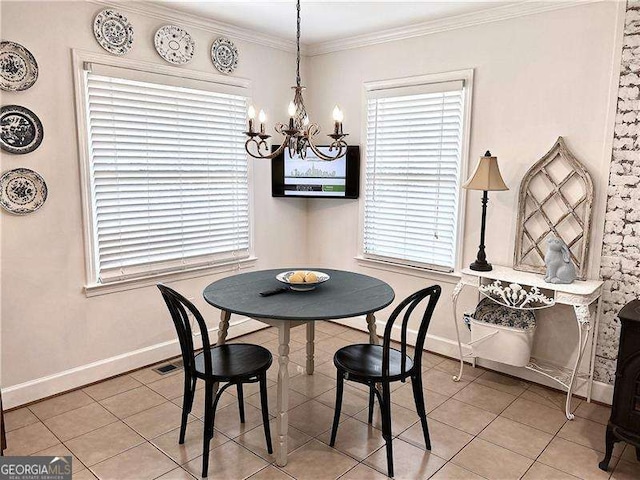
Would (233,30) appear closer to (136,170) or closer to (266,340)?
(136,170)

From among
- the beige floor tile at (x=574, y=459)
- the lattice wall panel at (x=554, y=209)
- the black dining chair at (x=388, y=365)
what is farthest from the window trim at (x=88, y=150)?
the beige floor tile at (x=574, y=459)

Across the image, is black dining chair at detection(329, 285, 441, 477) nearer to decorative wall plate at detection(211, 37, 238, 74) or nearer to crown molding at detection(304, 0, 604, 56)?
crown molding at detection(304, 0, 604, 56)

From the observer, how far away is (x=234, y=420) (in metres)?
2.86

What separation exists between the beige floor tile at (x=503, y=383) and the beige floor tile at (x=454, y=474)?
1049 mm

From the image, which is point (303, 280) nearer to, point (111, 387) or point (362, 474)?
point (362, 474)

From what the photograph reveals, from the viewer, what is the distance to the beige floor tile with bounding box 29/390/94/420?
9.54 feet

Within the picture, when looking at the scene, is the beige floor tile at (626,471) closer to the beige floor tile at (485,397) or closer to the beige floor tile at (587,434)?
the beige floor tile at (587,434)

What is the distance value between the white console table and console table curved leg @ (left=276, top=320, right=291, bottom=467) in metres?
1.50

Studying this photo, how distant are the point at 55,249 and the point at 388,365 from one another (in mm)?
2236

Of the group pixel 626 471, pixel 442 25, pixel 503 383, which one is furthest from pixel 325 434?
pixel 442 25

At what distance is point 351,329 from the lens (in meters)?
4.52

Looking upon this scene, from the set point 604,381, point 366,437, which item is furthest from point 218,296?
point 604,381

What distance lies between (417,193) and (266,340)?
6.03 feet

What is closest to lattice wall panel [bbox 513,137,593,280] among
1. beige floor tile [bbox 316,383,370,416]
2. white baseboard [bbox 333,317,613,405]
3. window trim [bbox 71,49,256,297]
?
white baseboard [bbox 333,317,613,405]
